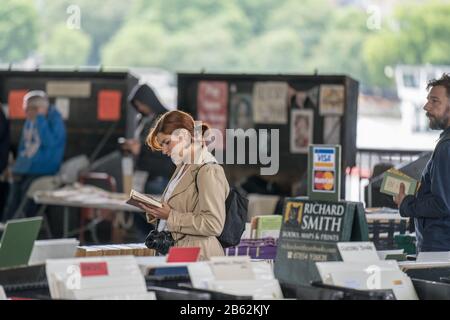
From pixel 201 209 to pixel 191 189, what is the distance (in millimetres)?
142

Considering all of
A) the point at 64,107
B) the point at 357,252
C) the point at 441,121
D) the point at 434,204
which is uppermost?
the point at 64,107

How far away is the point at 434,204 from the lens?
566 centimetres

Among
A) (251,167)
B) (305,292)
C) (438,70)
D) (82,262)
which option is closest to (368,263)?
(305,292)

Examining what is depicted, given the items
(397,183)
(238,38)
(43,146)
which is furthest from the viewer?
(238,38)

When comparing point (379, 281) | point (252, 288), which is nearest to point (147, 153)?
point (379, 281)

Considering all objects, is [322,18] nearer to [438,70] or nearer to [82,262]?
[438,70]

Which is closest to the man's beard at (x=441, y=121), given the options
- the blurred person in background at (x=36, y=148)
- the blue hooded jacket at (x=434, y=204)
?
the blue hooded jacket at (x=434, y=204)

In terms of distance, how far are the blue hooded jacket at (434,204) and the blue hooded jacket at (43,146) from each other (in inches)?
244

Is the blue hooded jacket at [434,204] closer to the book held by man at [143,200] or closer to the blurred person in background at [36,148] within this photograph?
the book held by man at [143,200]

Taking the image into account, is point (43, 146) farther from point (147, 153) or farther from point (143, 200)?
point (143, 200)

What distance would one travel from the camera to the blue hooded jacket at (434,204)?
18.3 feet

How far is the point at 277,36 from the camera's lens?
39562 millimetres

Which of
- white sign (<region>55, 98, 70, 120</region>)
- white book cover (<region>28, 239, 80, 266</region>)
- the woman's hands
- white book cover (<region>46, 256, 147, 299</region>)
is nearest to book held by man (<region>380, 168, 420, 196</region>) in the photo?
the woman's hands

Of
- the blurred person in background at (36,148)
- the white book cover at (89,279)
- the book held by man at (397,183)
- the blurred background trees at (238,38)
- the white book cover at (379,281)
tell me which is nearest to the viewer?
the white book cover at (89,279)
